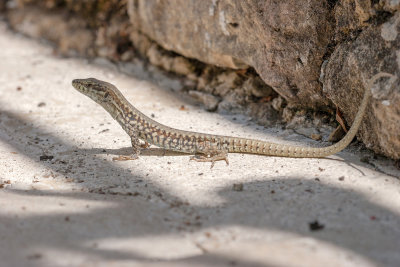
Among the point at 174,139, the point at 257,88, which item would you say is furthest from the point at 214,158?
the point at 257,88

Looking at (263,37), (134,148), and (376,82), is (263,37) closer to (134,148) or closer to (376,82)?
(376,82)

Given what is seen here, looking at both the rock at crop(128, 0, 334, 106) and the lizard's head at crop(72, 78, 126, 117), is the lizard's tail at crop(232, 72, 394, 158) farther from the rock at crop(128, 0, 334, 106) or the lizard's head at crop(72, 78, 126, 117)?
the lizard's head at crop(72, 78, 126, 117)

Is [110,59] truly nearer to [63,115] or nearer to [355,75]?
[63,115]

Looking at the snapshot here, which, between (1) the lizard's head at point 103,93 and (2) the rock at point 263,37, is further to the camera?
(1) the lizard's head at point 103,93

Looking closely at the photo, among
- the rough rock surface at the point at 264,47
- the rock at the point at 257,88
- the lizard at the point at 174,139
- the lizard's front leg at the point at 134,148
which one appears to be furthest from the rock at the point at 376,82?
the lizard's front leg at the point at 134,148

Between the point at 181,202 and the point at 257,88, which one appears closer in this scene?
the point at 181,202

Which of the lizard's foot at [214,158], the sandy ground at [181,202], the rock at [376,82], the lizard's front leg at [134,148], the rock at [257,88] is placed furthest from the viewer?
the rock at [257,88]

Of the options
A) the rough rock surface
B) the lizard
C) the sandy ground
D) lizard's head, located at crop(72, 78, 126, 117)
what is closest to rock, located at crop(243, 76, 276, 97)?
the rough rock surface

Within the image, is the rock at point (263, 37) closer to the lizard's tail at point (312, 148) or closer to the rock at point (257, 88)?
the rock at point (257, 88)
